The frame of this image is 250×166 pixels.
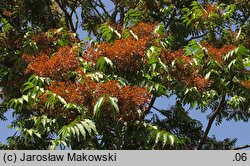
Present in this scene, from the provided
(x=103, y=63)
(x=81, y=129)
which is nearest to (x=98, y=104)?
(x=81, y=129)

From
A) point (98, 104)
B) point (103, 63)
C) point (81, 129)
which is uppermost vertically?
point (103, 63)

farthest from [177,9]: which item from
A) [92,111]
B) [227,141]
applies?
[92,111]

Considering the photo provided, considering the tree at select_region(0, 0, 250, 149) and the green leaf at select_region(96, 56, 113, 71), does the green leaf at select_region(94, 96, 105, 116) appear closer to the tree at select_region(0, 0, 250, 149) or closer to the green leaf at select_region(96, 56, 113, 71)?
the tree at select_region(0, 0, 250, 149)

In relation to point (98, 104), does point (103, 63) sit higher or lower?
higher

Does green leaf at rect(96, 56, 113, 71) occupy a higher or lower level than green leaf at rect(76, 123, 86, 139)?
higher

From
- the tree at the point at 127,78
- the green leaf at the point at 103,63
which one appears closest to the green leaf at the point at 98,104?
the tree at the point at 127,78

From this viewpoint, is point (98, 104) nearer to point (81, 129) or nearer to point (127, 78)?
point (81, 129)

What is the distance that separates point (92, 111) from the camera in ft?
19.3

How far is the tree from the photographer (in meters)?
5.93

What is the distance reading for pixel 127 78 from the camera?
6629 mm

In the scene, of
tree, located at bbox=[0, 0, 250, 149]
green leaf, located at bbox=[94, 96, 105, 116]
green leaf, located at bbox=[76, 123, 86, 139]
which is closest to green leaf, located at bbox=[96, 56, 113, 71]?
tree, located at bbox=[0, 0, 250, 149]

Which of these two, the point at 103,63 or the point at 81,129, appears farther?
the point at 103,63

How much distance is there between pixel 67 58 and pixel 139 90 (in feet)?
4.00

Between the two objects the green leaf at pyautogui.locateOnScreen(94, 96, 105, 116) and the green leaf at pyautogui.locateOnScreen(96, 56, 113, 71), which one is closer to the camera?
the green leaf at pyautogui.locateOnScreen(94, 96, 105, 116)
